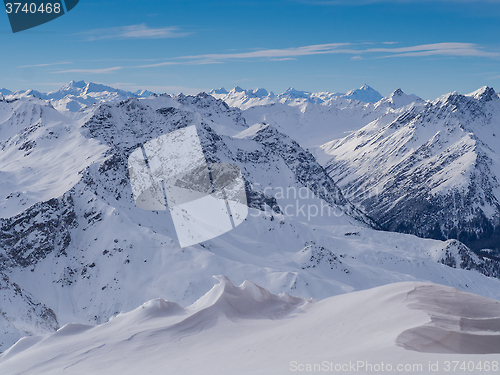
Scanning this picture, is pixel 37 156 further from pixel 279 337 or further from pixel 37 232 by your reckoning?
pixel 279 337

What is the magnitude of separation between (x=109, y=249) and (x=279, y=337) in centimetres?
6144

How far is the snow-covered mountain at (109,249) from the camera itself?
60156mm

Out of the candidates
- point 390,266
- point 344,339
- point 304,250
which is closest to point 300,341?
point 344,339

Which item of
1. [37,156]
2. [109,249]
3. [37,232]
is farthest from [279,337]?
[37,156]

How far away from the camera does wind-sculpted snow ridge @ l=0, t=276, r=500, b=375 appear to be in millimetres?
8133

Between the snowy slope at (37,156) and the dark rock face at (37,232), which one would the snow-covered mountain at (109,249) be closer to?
the dark rock face at (37,232)

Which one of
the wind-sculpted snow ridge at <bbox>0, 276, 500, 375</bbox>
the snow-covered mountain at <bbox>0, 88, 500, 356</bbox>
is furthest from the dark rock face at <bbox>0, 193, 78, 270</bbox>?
the wind-sculpted snow ridge at <bbox>0, 276, 500, 375</bbox>

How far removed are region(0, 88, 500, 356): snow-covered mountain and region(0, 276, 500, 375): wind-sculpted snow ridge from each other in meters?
37.7

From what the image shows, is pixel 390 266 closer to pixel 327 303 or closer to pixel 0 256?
pixel 0 256

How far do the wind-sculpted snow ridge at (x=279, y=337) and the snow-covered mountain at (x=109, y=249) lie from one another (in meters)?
37.7

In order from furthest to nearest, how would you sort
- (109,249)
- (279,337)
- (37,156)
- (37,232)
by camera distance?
(37,156) < (37,232) < (109,249) < (279,337)

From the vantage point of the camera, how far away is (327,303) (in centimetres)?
1303

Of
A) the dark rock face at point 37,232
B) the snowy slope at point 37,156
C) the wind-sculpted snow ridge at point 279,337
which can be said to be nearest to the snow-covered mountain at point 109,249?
the dark rock face at point 37,232

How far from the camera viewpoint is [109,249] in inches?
2603
